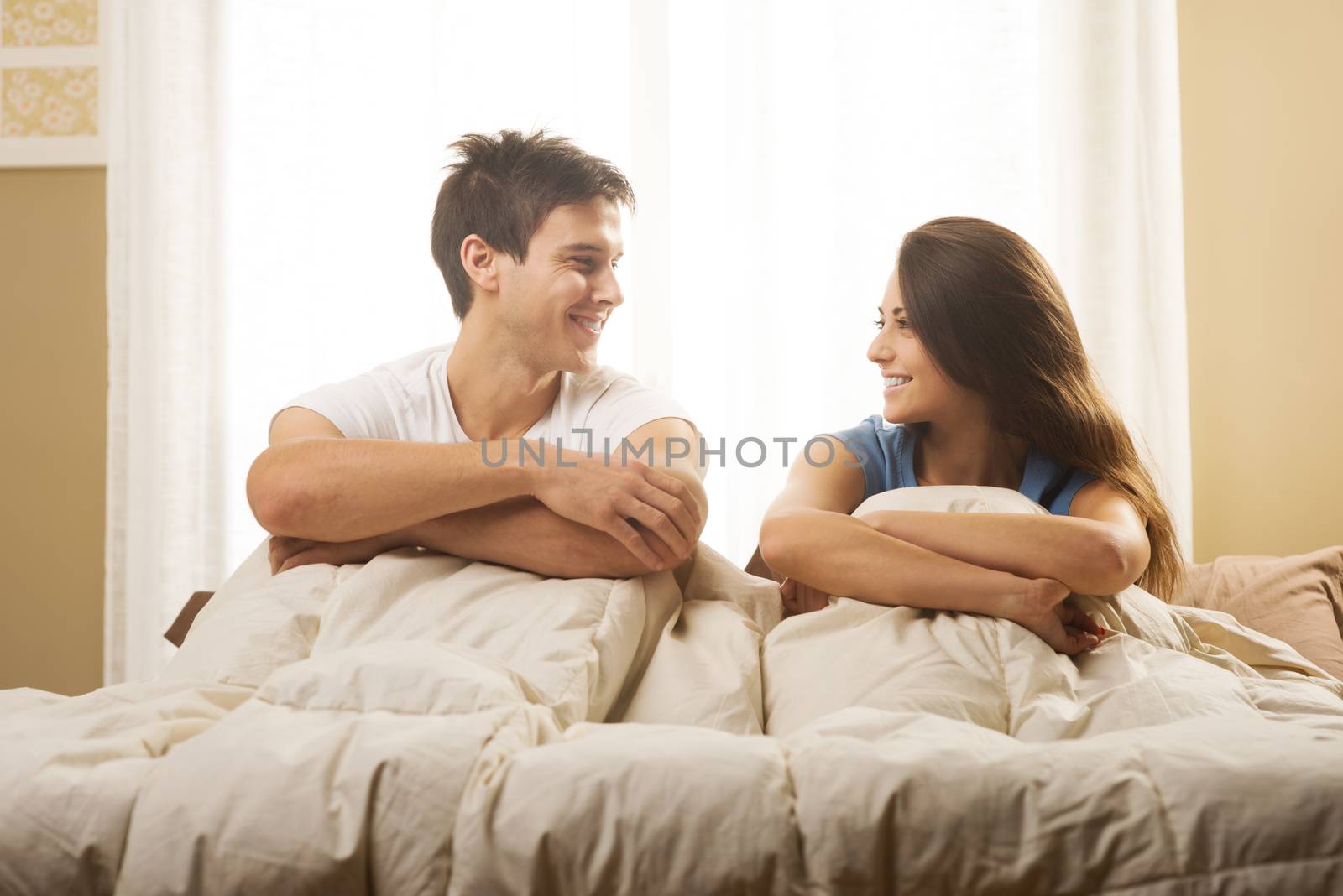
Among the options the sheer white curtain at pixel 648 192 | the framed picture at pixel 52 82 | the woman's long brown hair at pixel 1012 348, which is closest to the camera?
the woman's long brown hair at pixel 1012 348

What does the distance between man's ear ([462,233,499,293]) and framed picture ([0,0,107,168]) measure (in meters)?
1.66

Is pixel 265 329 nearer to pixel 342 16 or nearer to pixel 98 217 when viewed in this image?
pixel 98 217

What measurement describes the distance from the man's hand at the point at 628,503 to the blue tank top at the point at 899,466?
1.11 ft

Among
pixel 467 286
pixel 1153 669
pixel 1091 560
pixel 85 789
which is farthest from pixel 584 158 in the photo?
pixel 85 789

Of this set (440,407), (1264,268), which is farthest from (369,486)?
(1264,268)

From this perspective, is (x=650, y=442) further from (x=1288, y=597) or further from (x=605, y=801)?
(x=1288, y=597)

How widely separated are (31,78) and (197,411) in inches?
40.6

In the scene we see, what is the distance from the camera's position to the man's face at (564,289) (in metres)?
1.56

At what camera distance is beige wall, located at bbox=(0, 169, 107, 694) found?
9.08ft

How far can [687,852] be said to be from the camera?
0.60m

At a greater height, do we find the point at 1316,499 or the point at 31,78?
the point at 31,78

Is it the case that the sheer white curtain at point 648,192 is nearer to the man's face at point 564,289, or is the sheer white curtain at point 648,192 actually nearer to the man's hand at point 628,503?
the man's face at point 564,289

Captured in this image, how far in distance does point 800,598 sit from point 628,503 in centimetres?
27

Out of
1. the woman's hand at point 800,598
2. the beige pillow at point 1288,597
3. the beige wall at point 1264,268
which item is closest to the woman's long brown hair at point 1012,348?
the woman's hand at point 800,598
